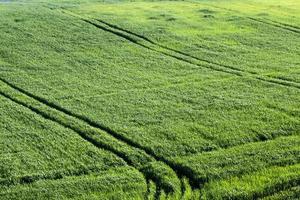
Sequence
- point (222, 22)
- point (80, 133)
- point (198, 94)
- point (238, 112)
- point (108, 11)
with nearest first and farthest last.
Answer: point (80, 133), point (238, 112), point (198, 94), point (222, 22), point (108, 11)

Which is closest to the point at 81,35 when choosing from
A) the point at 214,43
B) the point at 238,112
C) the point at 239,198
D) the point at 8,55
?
the point at 8,55

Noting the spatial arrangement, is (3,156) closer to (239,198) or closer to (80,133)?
(80,133)

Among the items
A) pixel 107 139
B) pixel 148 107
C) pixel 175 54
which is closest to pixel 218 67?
pixel 175 54

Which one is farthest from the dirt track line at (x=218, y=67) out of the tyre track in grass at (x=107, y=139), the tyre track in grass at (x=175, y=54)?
the tyre track in grass at (x=107, y=139)

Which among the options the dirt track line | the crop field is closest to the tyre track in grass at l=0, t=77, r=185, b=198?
the crop field

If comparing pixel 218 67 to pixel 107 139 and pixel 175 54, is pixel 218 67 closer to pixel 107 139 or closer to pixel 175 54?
pixel 175 54

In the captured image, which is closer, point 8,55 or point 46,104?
point 46,104

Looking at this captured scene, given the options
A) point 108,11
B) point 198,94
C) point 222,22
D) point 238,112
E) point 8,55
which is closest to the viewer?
point 238,112
